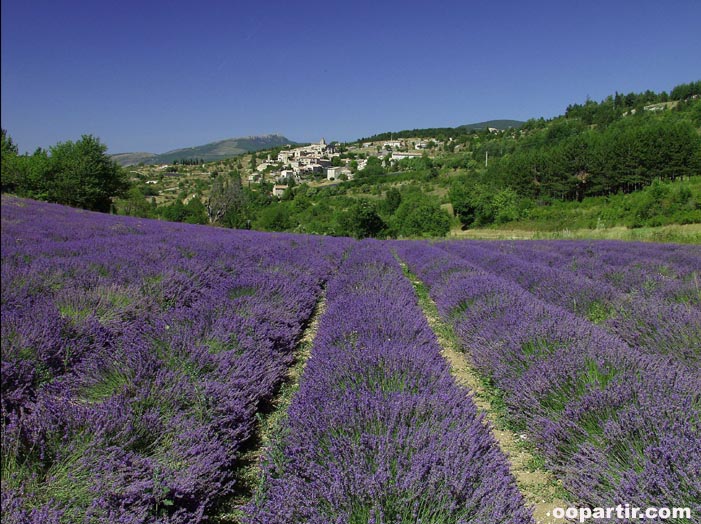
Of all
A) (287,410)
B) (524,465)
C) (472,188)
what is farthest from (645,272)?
→ (472,188)

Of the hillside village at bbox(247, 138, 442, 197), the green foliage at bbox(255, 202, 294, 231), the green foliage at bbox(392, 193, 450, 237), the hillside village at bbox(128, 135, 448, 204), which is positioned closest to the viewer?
the green foliage at bbox(392, 193, 450, 237)

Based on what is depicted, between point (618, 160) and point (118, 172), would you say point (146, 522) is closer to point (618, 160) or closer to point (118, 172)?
point (118, 172)

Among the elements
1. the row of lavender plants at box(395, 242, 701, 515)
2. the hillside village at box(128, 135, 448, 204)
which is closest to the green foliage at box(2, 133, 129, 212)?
the row of lavender plants at box(395, 242, 701, 515)

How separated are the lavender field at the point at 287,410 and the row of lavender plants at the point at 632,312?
34 mm

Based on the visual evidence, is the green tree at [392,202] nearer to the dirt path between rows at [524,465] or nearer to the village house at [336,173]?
the village house at [336,173]

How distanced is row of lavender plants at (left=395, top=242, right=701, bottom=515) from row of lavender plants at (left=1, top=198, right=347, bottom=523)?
169 cm

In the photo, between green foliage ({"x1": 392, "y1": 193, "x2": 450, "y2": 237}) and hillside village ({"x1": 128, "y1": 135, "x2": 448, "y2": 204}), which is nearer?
green foliage ({"x1": 392, "y1": 193, "x2": 450, "y2": 237})

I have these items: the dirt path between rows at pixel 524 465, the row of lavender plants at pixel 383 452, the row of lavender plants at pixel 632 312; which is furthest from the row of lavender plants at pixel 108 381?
the row of lavender plants at pixel 632 312

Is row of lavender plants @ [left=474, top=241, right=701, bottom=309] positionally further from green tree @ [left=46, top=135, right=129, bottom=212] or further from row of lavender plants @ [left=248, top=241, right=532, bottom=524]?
green tree @ [left=46, top=135, right=129, bottom=212]

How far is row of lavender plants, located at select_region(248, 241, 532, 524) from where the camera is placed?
143cm

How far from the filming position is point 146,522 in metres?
1.38

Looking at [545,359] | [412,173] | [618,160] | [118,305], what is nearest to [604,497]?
[545,359]

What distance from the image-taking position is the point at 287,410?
2.22 metres

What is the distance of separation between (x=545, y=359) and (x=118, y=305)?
2.88m
